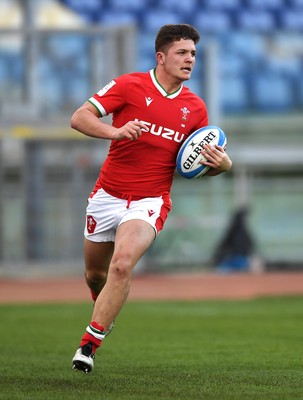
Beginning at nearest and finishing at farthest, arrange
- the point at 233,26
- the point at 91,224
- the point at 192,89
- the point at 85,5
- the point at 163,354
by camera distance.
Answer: the point at 91,224 → the point at 163,354 → the point at 192,89 → the point at 85,5 → the point at 233,26

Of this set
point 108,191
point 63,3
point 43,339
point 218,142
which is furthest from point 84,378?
point 63,3

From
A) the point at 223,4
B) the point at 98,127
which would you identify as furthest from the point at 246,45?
the point at 98,127

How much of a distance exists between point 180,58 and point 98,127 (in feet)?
2.76

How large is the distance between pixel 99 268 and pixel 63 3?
1651cm

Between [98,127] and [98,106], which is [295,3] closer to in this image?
[98,106]

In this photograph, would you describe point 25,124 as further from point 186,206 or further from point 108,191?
point 108,191

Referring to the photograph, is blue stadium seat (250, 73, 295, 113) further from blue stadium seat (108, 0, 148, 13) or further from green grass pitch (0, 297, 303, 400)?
green grass pitch (0, 297, 303, 400)

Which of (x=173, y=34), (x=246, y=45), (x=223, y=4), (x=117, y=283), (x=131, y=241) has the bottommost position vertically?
(x=117, y=283)

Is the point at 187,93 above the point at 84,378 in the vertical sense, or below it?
above

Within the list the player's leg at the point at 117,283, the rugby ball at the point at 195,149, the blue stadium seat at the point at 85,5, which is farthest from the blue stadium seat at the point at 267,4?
the player's leg at the point at 117,283

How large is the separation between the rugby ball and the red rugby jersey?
126 millimetres

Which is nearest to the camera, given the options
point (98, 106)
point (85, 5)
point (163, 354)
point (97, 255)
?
point (98, 106)

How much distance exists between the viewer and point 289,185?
23.3 m

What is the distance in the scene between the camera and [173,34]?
7586mm
